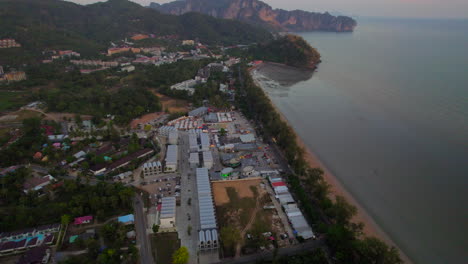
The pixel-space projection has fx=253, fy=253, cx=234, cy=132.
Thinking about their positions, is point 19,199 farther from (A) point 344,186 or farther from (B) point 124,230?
(A) point 344,186

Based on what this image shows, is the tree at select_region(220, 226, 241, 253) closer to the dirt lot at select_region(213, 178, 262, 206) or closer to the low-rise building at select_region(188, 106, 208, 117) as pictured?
the dirt lot at select_region(213, 178, 262, 206)

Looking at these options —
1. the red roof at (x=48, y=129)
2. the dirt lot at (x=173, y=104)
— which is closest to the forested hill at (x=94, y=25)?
the dirt lot at (x=173, y=104)

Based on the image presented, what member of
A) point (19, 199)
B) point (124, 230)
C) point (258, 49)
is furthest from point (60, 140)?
point (258, 49)

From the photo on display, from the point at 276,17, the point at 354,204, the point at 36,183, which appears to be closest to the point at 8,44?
the point at 36,183

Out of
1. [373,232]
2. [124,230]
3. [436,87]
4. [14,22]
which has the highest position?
[14,22]

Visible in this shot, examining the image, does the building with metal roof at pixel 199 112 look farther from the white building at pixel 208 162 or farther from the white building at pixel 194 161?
the white building at pixel 208 162

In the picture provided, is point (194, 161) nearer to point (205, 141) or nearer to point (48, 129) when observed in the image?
point (205, 141)
